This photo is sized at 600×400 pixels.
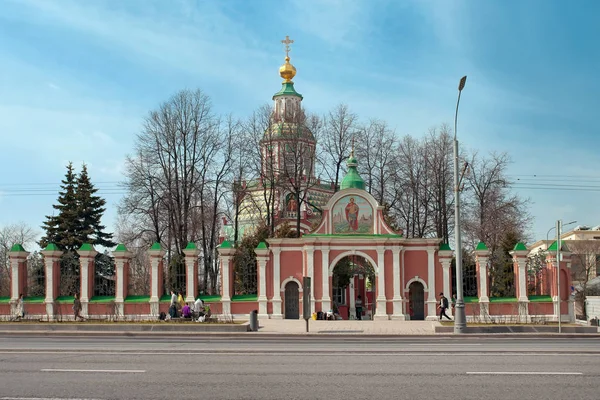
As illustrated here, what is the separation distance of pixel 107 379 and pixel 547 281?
3054cm

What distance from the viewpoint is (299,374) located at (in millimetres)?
12508

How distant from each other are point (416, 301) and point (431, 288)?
1.36 metres

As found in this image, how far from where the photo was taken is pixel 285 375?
12.4 meters

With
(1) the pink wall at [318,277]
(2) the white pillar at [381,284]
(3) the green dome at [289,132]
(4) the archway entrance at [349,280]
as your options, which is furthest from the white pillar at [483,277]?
(3) the green dome at [289,132]

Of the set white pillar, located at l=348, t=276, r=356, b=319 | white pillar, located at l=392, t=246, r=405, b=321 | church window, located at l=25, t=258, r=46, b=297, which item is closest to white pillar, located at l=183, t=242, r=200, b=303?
church window, located at l=25, t=258, r=46, b=297

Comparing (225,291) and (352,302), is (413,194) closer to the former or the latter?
(352,302)

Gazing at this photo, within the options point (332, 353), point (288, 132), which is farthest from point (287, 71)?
point (332, 353)

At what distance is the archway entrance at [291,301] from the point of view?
3869 cm

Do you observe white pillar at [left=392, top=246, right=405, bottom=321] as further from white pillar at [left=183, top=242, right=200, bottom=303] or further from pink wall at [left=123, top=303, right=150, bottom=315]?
pink wall at [left=123, top=303, right=150, bottom=315]

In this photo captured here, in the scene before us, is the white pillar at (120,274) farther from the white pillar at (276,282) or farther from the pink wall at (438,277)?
the pink wall at (438,277)

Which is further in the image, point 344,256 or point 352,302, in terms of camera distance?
point 352,302

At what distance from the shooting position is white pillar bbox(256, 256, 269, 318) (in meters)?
38.1

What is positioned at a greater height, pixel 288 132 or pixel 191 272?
pixel 288 132

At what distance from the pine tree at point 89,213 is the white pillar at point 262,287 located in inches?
799
